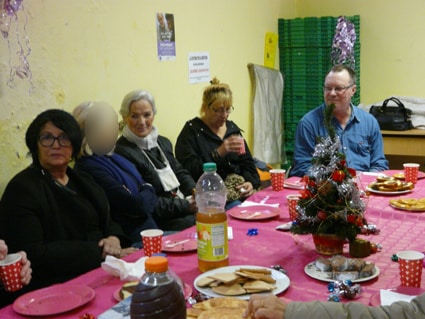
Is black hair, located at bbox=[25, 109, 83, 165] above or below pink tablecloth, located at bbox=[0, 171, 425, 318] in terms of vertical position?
above

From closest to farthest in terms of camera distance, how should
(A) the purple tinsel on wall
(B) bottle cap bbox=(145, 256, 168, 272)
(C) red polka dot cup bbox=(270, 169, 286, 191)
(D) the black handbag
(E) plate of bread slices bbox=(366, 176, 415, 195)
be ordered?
(B) bottle cap bbox=(145, 256, 168, 272), (E) plate of bread slices bbox=(366, 176, 415, 195), (C) red polka dot cup bbox=(270, 169, 286, 191), (D) the black handbag, (A) the purple tinsel on wall

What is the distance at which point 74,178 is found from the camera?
2404 mm

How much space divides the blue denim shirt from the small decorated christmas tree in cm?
158

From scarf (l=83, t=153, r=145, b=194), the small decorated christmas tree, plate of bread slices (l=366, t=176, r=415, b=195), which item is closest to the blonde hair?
scarf (l=83, t=153, r=145, b=194)

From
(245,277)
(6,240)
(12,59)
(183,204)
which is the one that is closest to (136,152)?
(183,204)

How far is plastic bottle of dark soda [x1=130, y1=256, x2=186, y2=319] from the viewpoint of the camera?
42.9 inches

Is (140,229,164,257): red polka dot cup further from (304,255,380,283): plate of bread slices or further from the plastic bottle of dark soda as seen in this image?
the plastic bottle of dark soda

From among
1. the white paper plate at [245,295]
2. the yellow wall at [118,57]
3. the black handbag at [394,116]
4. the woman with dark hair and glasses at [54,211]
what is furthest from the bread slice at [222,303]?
the black handbag at [394,116]

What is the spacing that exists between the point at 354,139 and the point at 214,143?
902mm

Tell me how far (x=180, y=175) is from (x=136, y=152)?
1.41ft

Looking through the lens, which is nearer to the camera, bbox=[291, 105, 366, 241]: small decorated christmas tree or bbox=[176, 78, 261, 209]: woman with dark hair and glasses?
bbox=[291, 105, 366, 241]: small decorated christmas tree

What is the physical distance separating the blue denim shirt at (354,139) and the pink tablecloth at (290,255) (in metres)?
0.97

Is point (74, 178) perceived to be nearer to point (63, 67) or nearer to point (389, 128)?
point (63, 67)

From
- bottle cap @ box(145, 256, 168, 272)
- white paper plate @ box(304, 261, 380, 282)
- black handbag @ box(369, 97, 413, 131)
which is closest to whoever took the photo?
bottle cap @ box(145, 256, 168, 272)
